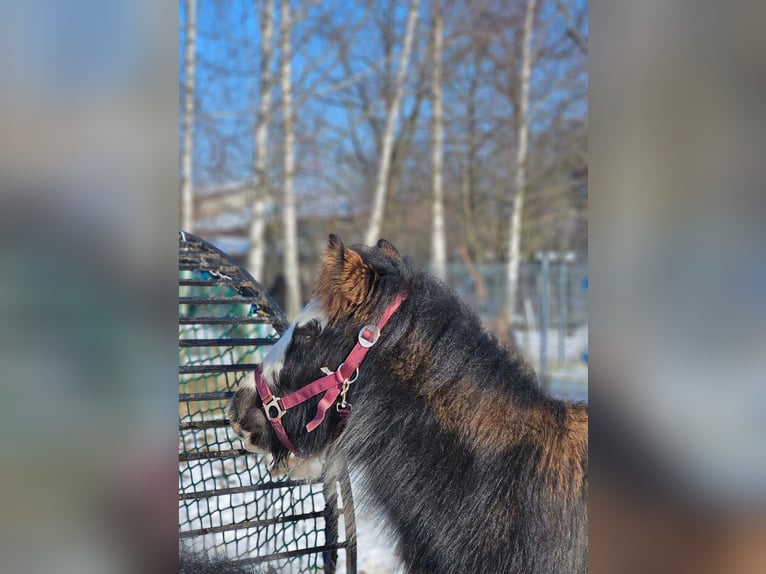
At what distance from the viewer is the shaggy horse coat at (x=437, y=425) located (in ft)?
6.32

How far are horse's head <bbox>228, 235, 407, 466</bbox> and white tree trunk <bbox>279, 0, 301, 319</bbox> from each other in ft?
35.3

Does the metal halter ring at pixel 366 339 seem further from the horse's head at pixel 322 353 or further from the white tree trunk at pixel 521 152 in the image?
the white tree trunk at pixel 521 152

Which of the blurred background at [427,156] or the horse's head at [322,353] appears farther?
the blurred background at [427,156]

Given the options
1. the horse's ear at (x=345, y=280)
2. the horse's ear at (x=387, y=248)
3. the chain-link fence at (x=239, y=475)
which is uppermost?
the horse's ear at (x=387, y=248)

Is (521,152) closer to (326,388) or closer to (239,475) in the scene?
(239,475)

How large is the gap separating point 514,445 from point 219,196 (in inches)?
581

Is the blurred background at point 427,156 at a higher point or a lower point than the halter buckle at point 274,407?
higher

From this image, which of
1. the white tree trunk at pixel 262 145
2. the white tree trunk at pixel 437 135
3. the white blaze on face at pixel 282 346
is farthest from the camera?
the white tree trunk at pixel 437 135

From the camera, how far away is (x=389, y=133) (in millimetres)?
13594

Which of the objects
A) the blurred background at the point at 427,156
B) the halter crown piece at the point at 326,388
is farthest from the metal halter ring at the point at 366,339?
the blurred background at the point at 427,156

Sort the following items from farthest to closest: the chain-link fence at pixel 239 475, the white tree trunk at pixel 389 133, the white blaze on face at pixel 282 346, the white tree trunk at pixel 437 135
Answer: the white tree trunk at pixel 437 135 → the white tree trunk at pixel 389 133 → the chain-link fence at pixel 239 475 → the white blaze on face at pixel 282 346
